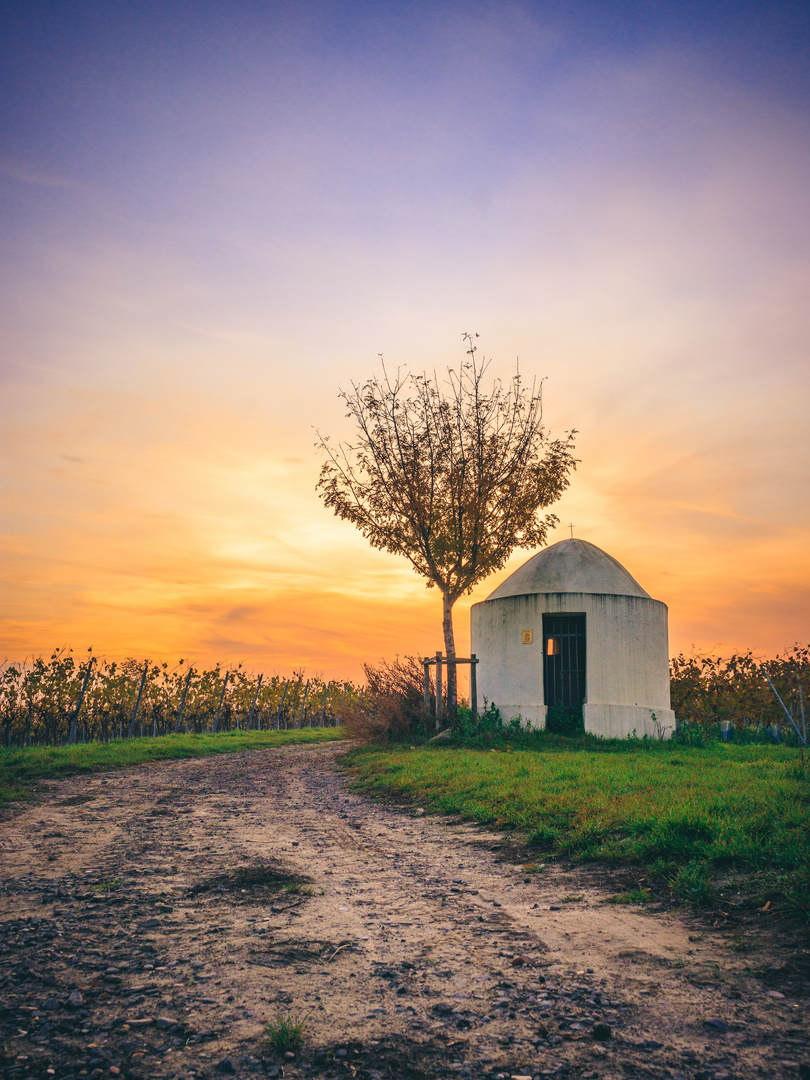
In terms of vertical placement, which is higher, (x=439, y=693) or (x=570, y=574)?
(x=570, y=574)

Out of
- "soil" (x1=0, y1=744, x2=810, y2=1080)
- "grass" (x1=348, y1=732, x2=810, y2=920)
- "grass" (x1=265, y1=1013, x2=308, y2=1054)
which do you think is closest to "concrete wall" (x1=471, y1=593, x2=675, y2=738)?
"grass" (x1=348, y1=732, x2=810, y2=920)

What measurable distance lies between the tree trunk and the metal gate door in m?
2.71

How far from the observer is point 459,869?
18.5ft

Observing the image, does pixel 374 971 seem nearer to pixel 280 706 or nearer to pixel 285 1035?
pixel 285 1035

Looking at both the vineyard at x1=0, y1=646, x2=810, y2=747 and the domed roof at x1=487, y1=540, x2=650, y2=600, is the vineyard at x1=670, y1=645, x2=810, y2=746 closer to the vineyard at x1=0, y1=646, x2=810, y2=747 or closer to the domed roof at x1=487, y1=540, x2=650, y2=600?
the vineyard at x1=0, y1=646, x2=810, y2=747

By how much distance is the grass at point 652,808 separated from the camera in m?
4.64

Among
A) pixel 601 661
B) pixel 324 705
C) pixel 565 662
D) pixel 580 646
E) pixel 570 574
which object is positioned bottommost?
pixel 324 705

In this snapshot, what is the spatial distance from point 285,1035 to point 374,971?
2.84 ft

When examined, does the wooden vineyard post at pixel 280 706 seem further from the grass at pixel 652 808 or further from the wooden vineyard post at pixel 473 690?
the grass at pixel 652 808

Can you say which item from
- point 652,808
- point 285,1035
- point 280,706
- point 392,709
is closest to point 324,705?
point 280,706

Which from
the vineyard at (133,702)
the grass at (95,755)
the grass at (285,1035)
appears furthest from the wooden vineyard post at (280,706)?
the grass at (285,1035)

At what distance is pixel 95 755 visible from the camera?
1459 cm

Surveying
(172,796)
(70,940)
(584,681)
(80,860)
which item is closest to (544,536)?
(584,681)

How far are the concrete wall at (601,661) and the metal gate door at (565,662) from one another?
836 millimetres
